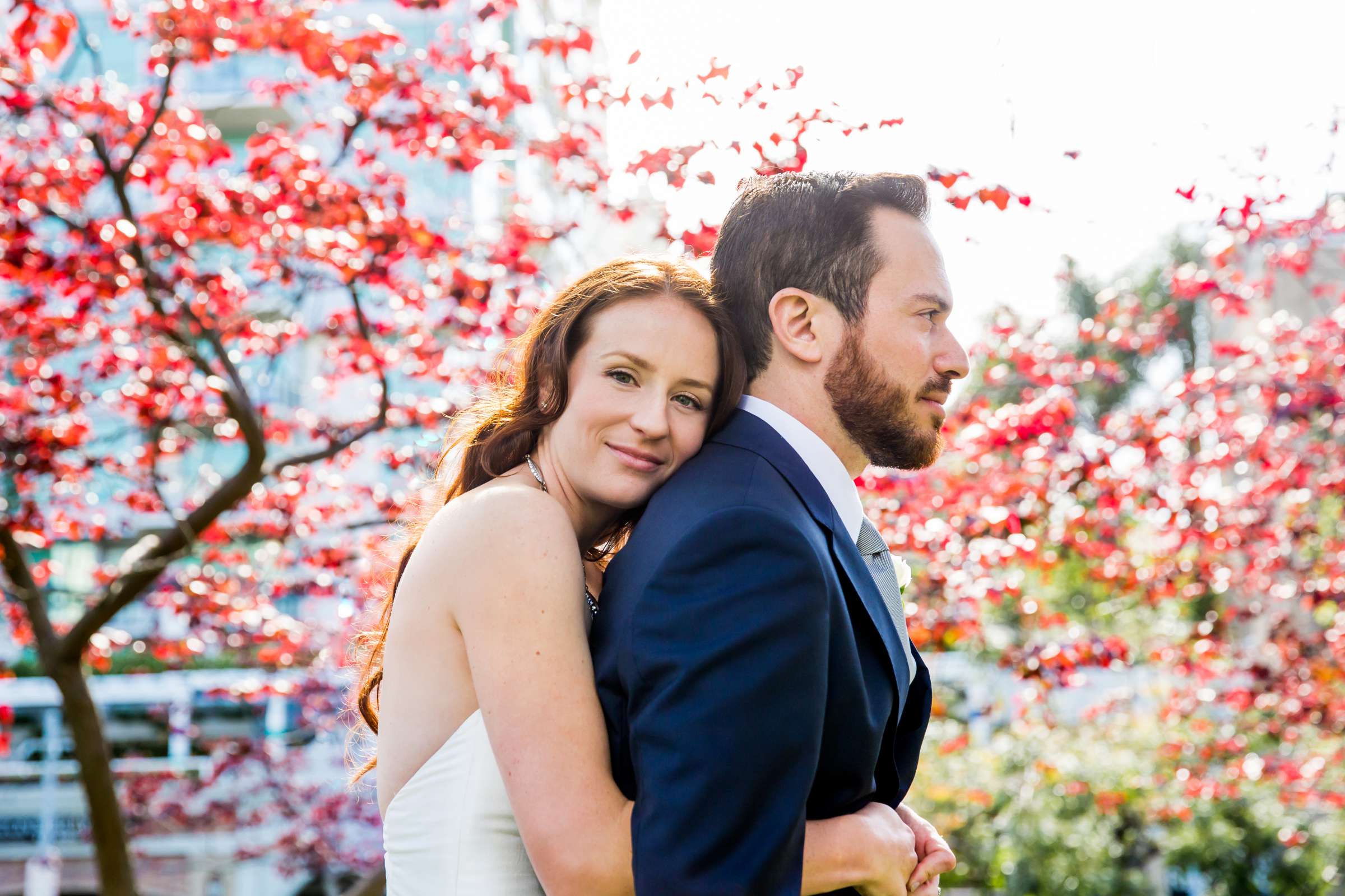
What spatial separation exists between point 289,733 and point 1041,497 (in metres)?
7.77

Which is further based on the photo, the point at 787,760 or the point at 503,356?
the point at 503,356

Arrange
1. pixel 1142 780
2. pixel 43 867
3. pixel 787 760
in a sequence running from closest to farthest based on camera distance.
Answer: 1. pixel 787 760
2. pixel 1142 780
3. pixel 43 867

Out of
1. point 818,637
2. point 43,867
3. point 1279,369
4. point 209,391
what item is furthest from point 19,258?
point 43,867

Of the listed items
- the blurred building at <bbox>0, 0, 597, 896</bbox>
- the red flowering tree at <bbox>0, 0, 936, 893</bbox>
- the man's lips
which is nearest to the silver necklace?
the man's lips

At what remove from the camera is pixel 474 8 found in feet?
19.2

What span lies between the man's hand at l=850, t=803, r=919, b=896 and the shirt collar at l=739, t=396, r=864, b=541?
17.1 inches

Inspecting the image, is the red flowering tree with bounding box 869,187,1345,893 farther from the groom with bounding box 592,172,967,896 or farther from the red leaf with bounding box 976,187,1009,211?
the groom with bounding box 592,172,967,896

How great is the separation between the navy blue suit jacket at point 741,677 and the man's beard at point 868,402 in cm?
20

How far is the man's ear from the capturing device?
2188mm

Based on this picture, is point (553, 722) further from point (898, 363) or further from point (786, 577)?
point (898, 363)

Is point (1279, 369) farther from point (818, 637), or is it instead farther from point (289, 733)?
point (289, 733)

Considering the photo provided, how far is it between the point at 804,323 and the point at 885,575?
45cm

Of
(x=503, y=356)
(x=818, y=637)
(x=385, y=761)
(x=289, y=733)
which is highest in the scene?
(x=503, y=356)

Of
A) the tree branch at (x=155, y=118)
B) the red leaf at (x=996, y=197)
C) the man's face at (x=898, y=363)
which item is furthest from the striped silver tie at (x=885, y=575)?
the tree branch at (x=155, y=118)
